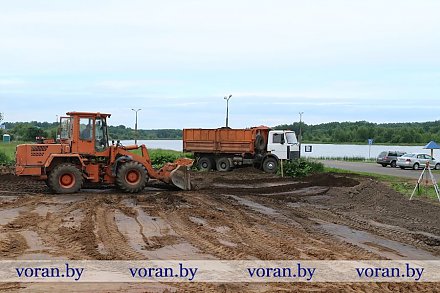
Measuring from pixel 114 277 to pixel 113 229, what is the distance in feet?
14.4

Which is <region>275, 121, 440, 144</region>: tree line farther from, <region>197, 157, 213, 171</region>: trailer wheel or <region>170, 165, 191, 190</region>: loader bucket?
<region>170, 165, 191, 190</region>: loader bucket

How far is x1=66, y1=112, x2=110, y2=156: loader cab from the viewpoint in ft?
64.1

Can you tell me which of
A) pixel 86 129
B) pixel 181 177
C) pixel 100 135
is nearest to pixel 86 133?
pixel 86 129

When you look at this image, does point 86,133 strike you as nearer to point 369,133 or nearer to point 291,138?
point 291,138

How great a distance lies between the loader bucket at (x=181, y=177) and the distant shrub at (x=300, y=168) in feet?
36.9

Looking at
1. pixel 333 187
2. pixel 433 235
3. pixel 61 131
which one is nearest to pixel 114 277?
pixel 433 235

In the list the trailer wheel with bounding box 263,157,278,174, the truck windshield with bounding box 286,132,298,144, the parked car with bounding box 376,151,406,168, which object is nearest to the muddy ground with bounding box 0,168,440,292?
the trailer wheel with bounding box 263,157,278,174

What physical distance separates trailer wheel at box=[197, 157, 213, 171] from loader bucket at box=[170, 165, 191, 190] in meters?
12.9

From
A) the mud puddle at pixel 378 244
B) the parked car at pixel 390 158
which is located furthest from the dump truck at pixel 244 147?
the mud puddle at pixel 378 244

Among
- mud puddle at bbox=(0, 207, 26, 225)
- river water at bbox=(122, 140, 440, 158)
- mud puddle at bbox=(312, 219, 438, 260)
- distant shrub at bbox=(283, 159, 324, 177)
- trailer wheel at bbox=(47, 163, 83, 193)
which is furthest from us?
river water at bbox=(122, 140, 440, 158)

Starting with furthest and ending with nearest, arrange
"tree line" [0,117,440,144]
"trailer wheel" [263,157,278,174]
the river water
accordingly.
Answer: "tree line" [0,117,440,144] < the river water < "trailer wheel" [263,157,278,174]

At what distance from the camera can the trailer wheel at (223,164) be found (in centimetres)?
3347

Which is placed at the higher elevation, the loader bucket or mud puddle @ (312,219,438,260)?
the loader bucket

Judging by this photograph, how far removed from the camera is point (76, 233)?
11.9 meters
